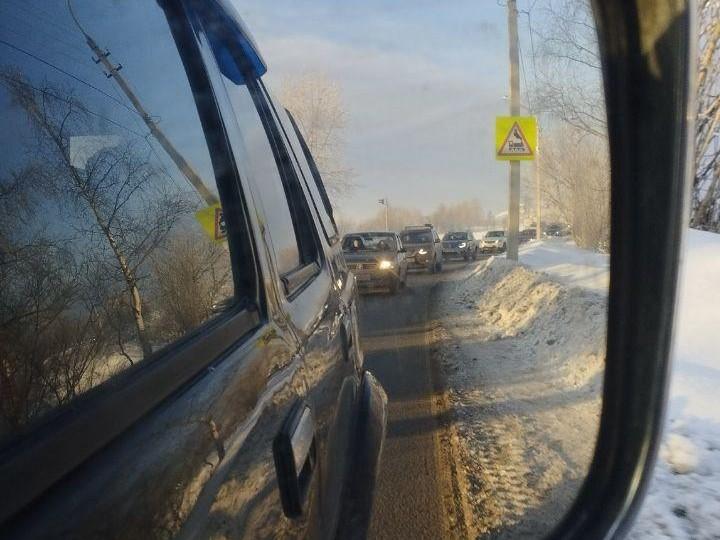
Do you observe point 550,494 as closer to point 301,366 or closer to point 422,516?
point 422,516

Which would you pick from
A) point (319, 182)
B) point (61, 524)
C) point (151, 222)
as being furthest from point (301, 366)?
point (319, 182)

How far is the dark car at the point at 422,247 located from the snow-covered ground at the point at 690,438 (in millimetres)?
14885

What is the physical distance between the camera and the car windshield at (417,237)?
22.6 m

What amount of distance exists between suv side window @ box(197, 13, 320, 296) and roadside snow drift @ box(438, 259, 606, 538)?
1.69 m

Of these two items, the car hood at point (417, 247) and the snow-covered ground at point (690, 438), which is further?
the car hood at point (417, 247)

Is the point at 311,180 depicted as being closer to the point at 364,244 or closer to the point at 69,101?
the point at 69,101

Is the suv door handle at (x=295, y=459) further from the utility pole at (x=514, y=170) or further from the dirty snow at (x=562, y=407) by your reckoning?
the utility pole at (x=514, y=170)

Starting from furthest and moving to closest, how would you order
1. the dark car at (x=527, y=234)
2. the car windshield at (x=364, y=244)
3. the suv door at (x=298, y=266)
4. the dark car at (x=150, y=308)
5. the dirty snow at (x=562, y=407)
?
the dark car at (x=527, y=234) < the car windshield at (x=364, y=244) < the dirty snow at (x=562, y=407) < the suv door at (x=298, y=266) < the dark car at (x=150, y=308)

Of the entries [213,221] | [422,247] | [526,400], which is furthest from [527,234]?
[213,221]

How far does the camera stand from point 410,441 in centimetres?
491

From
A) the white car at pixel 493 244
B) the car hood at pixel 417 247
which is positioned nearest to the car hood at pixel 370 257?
the car hood at pixel 417 247

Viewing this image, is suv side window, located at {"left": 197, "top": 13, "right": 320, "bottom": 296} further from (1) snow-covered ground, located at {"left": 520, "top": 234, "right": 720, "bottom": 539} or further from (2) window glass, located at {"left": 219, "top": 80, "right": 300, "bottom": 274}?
(1) snow-covered ground, located at {"left": 520, "top": 234, "right": 720, "bottom": 539}

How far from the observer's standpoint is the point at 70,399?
38.6 inches

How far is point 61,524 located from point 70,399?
0.71 ft
